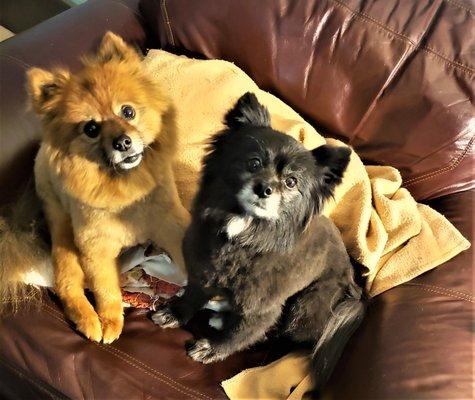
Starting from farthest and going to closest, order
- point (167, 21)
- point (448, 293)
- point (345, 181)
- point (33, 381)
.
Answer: point (167, 21) < point (345, 181) < point (33, 381) < point (448, 293)

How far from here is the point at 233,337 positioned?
1783mm

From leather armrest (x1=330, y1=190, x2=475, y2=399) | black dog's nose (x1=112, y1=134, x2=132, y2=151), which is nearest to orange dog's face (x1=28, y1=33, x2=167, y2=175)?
black dog's nose (x1=112, y1=134, x2=132, y2=151)

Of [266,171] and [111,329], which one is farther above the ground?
[266,171]

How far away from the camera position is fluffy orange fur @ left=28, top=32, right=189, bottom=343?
1.50 metres

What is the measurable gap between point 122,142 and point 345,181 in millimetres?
1114

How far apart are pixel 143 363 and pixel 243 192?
0.83 meters

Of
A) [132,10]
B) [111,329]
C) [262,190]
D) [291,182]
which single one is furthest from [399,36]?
[111,329]

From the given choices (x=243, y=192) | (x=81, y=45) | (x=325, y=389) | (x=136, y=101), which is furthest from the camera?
(x=81, y=45)

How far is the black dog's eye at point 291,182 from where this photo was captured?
147 cm

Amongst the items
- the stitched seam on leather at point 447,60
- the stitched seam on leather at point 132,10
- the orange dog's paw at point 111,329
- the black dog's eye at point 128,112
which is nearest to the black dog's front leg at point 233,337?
the orange dog's paw at point 111,329

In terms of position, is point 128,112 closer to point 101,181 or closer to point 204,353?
point 101,181

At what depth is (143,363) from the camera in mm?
1728

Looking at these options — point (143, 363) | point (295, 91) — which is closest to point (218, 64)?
point (295, 91)

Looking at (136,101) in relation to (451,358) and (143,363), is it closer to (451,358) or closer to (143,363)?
(143,363)
